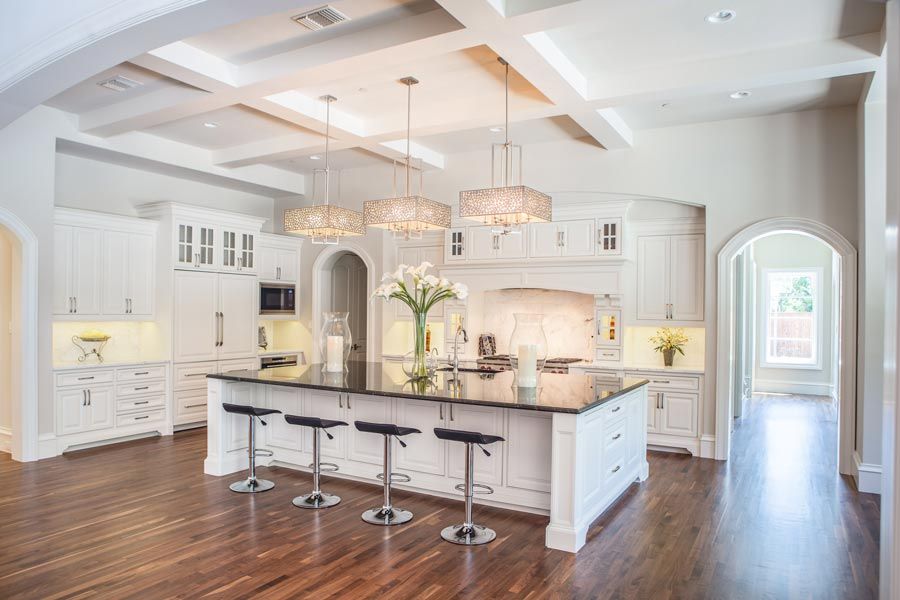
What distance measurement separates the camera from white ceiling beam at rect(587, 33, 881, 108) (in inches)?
181

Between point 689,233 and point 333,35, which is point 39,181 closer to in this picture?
point 333,35

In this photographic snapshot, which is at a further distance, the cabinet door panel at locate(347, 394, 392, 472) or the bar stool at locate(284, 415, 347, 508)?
the cabinet door panel at locate(347, 394, 392, 472)

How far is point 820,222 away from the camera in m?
5.99

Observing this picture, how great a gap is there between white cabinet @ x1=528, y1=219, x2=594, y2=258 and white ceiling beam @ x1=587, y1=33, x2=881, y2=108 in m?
1.89

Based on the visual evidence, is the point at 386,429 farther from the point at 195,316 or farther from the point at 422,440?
the point at 195,316

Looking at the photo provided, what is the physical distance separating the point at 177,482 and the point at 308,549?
6.63 ft

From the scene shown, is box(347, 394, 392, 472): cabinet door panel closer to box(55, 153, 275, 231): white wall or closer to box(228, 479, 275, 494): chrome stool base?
box(228, 479, 275, 494): chrome stool base

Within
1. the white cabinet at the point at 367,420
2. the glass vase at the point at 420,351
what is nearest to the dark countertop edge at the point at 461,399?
the white cabinet at the point at 367,420

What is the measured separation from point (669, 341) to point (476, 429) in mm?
3236

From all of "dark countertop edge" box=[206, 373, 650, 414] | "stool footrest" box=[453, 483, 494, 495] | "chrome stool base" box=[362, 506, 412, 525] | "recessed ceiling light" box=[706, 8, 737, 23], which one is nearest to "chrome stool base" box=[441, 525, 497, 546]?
"stool footrest" box=[453, 483, 494, 495]

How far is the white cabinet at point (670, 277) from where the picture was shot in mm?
6891

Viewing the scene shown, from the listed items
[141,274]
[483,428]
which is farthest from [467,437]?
[141,274]

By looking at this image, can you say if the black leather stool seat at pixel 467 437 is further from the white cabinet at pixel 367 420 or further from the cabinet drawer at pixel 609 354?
the cabinet drawer at pixel 609 354

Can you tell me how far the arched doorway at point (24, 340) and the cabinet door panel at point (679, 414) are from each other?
6253 millimetres
